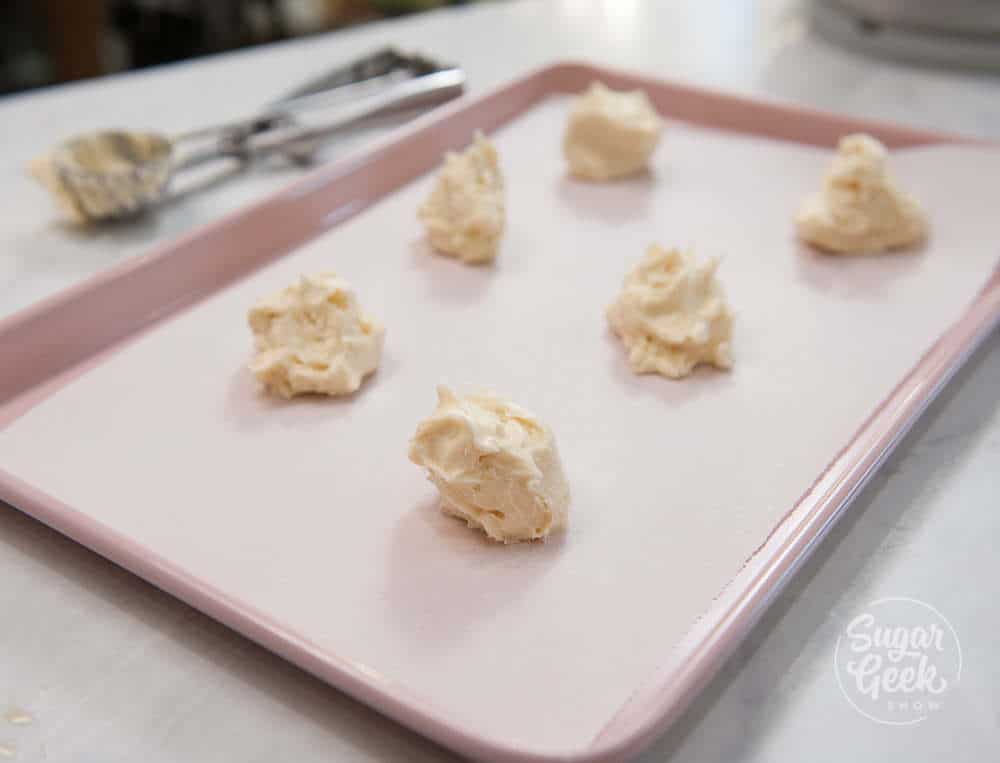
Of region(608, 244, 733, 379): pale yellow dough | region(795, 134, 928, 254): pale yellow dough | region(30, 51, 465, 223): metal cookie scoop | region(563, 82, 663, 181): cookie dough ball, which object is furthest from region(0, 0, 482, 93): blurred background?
region(608, 244, 733, 379): pale yellow dough

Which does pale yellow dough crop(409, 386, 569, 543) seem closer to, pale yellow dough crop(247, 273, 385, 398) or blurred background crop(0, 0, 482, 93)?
pale yellow dough crop(247, 273, 385, 398)

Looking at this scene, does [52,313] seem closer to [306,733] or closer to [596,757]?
[306,733]

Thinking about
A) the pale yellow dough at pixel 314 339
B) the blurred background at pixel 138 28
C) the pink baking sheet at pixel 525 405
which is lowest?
the blurred background at pixel 138 28

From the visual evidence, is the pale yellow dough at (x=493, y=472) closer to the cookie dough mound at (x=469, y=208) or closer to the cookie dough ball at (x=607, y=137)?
the cookie dough mound at (x=469, y=208)

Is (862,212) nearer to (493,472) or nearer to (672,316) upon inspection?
(672,316)

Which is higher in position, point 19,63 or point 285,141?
point 285,141

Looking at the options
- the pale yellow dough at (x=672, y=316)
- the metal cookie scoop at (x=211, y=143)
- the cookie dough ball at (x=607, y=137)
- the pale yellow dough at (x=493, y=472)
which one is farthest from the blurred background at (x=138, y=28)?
the pale yellow dough at (x=493, y=472)

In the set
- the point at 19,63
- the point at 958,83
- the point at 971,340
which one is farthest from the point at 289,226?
the point at 19,63

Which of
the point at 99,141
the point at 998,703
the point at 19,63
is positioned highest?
the point at 99,141
